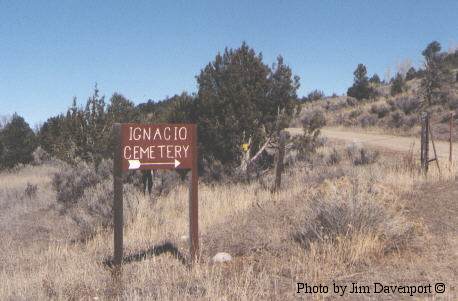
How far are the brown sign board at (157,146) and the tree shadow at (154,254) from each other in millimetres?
1221

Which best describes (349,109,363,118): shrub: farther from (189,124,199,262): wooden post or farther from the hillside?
(189,124,199,262): wooden post

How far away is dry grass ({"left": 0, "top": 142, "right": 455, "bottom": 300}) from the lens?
568 cm

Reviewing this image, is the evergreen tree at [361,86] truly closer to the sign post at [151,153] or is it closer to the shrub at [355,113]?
the shrub at [355,113]

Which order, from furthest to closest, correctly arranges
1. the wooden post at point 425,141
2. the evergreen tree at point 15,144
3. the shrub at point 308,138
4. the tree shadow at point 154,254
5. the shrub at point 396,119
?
the evergreen tree at point 15,144 → the shrub at point 396,119 → the shrub at point 308,138 → the wooden post at point 425,141 → the tree shadow at point 154,254

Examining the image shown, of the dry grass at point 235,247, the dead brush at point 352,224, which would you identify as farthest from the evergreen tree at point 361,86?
the dead brush at point 352,224

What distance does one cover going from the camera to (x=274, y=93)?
50.5 feet

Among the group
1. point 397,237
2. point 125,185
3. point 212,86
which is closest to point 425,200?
point 397,237

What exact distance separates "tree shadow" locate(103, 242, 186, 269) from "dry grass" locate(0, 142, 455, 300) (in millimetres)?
107

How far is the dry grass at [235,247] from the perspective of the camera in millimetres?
5684

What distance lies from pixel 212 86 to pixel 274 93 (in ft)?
5.84

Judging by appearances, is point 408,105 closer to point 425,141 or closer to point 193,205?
point 425,141

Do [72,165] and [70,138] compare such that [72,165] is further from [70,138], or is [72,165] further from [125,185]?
[125,185]

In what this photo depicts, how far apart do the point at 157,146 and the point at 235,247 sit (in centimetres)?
181

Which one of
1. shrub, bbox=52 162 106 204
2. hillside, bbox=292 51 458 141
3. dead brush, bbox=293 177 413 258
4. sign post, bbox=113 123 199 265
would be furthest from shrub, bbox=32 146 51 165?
dead brush, bbox=293 177 413 258
